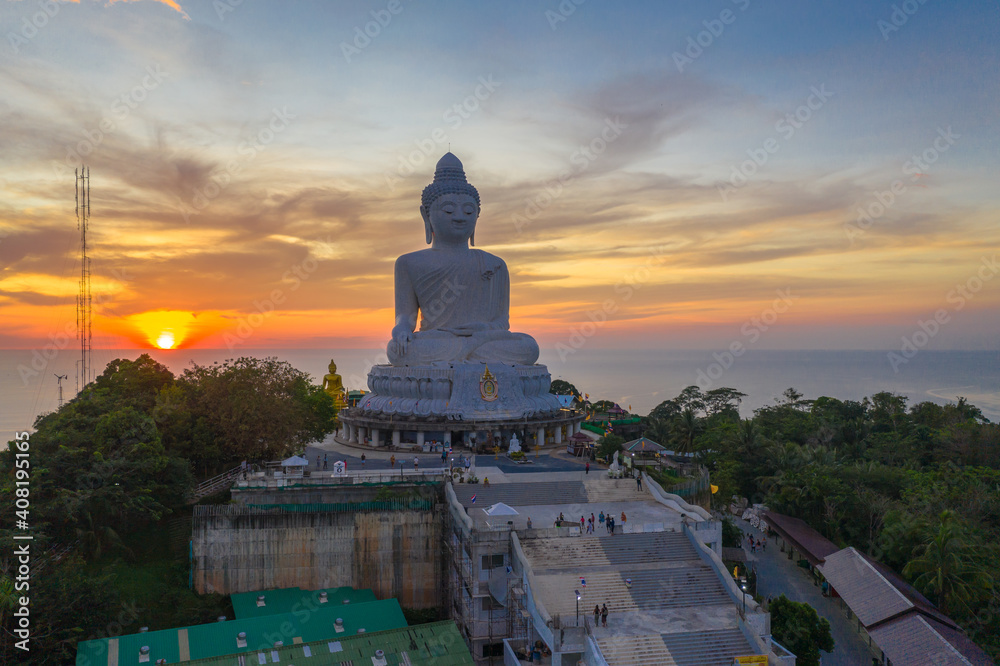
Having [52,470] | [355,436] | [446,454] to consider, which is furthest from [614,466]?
[52,470]

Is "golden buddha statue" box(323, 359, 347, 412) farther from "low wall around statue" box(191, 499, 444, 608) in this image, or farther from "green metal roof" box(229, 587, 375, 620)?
"green metal roof" box(229, 587, 375, 620)

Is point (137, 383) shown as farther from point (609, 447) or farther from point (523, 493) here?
point (609, 447)

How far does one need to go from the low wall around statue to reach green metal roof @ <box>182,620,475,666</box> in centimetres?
436

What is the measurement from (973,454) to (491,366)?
25.7 m

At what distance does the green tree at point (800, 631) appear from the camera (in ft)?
62.3

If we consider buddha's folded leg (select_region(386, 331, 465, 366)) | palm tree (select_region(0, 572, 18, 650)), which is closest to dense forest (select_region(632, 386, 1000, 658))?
buddha's folded leg (select_region(386, 331, 465, 366))

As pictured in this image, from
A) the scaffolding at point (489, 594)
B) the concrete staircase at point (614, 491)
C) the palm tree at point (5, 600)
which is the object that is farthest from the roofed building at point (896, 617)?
the palm tree at point (5, 600)

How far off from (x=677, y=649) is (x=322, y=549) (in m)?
11.3

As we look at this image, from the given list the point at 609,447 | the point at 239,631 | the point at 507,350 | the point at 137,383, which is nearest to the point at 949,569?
the point at 609,447

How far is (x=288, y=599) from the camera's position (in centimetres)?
2092

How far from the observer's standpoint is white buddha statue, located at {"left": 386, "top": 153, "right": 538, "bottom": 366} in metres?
36.5

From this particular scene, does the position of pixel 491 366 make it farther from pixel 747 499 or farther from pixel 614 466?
pixel 747 499

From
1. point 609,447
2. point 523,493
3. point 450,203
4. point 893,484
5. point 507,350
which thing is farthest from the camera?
point 450,203

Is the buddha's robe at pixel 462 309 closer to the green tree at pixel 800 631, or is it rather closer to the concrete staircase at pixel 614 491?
the concrete staircase at pixel 614 491
